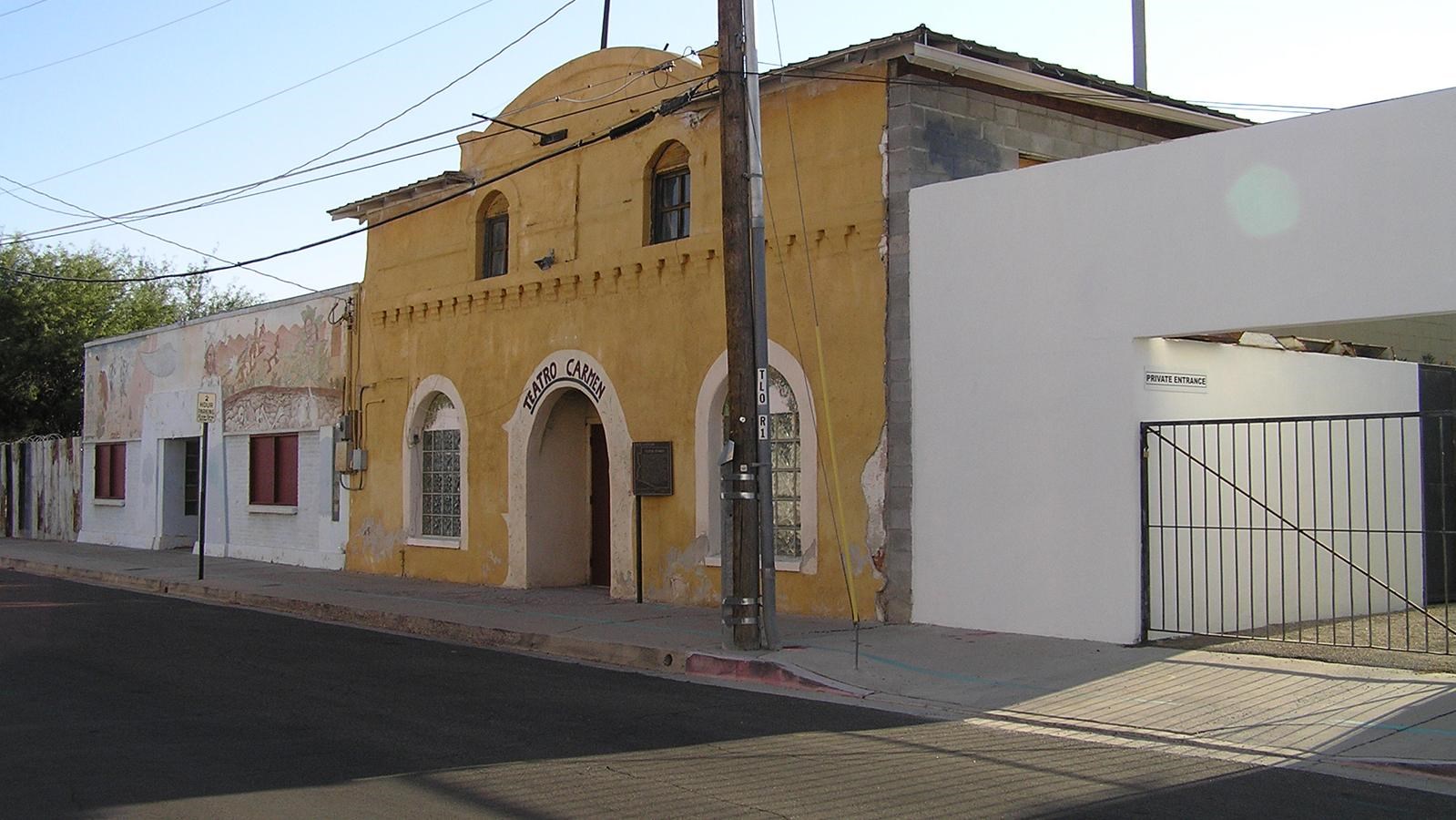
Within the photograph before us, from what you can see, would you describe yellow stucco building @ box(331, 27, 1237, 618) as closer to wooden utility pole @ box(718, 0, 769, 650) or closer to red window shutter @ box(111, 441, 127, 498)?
wooden utility pole @ box(718, 0, 769, 650)

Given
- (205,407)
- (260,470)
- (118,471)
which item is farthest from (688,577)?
(118,471)

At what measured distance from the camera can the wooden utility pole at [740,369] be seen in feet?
39.2

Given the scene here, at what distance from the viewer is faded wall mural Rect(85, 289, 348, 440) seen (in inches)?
904

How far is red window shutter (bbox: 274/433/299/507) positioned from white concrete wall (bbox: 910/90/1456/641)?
46.1ft

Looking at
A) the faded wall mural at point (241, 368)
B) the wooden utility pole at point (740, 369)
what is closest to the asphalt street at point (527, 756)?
the wooden utility pole at point (740, 369)

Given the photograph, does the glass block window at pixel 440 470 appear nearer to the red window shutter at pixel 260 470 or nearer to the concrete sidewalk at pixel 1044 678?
the concrete sidewalk at pixel 1044 678

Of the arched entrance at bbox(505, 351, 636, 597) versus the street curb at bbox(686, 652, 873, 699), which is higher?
the arched entrance at bbox(505, 351, 636, 597)

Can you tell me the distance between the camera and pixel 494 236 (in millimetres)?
19828

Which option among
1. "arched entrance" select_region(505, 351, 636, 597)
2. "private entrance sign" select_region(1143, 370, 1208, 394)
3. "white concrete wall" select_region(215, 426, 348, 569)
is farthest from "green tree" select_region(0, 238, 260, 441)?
"private entrance sign" select_region(1143, 370, 1208, 394)

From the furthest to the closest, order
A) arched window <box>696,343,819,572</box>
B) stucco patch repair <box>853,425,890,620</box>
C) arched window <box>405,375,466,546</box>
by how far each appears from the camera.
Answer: arched window <box>405,375,466,546</box> < arched window <box>696,343,819,572</box> < stucco patch repair <box>853,425,890,620</box>

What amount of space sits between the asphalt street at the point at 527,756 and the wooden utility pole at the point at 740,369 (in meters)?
1.14

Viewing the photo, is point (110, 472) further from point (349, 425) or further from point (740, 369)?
point (740, 369)

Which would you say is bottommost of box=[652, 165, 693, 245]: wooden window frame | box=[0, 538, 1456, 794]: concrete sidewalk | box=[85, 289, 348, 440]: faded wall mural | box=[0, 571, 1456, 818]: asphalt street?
box=[0, 571, 1456, 818]: asphalt street

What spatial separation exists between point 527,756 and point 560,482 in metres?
10.7
